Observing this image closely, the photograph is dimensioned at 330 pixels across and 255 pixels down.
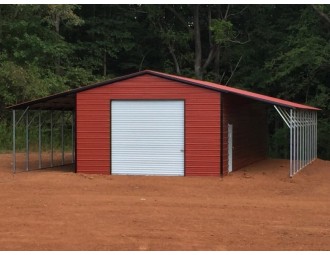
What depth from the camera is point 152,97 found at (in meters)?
17.3

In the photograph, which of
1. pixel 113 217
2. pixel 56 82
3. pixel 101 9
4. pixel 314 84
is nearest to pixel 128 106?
pixel 113 217

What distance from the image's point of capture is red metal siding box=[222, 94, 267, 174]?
17.9m

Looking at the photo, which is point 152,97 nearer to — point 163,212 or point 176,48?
point 163,212

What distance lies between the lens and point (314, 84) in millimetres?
32469

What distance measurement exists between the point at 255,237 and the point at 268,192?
18.7ft

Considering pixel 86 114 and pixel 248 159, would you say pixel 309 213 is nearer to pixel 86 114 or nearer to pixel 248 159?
pixel 86 114

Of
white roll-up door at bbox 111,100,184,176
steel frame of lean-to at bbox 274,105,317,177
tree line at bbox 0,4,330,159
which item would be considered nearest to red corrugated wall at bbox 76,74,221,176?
white roll-up door at bbox 111,100,184,176

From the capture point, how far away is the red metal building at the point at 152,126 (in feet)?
55.8

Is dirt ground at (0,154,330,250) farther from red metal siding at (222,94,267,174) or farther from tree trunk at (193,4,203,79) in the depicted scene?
tree trunk at (193,4,203,79)

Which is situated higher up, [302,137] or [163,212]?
[302,137]

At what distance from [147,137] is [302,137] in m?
6.62

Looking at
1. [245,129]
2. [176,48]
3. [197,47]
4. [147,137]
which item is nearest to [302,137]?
[245,129]

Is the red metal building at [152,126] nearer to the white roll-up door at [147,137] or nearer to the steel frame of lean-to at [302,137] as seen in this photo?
the white roll-up door at [147,137]

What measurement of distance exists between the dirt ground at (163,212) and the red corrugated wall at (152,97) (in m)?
0.75
